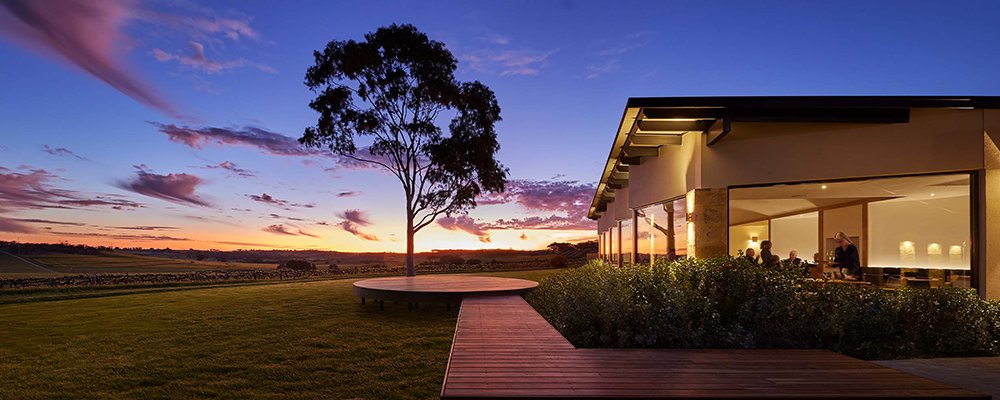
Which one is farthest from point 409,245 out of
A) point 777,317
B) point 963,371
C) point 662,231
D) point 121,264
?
point 121,264

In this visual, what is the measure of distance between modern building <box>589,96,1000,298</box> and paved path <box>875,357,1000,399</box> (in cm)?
332

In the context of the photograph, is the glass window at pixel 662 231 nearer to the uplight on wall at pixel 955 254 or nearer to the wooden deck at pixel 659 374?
the uplight on wall at pixel 955 254

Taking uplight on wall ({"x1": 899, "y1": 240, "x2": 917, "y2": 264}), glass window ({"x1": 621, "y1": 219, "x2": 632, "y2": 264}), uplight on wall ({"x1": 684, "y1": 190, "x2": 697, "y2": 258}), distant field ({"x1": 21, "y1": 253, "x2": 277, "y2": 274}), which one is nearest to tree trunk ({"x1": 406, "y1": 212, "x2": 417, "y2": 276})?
glass window ({"x1": 621, "y1": 219, "x2": 632, "y2": 264})

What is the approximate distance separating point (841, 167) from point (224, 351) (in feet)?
32.3

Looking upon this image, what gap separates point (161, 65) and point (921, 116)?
15.2 m

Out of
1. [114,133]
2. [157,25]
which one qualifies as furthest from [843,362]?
[114,133]

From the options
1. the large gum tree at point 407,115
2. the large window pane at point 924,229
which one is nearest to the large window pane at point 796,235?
the large window pane at point 924,229

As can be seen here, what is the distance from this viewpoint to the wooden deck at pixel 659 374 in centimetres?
383

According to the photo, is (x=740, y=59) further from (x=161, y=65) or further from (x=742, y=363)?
(x=161, y=65)

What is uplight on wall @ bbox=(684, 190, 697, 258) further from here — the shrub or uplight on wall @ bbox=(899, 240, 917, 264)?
uplight on wall @ bbox=(899, 240, 917, 264)

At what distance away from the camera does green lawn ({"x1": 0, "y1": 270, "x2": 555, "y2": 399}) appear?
211 inches

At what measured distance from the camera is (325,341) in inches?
303

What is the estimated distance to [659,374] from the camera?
4.42 m

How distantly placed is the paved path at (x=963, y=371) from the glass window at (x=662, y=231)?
596 centimetres
